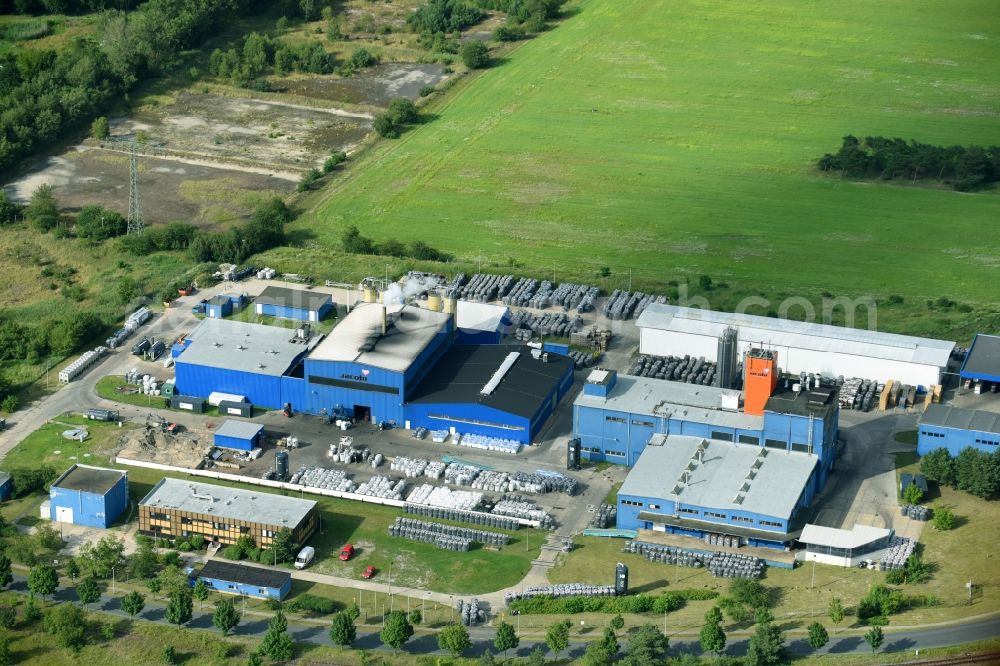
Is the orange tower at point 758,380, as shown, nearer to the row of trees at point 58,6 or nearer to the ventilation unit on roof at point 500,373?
the ventilation unit on roof at point 500,373

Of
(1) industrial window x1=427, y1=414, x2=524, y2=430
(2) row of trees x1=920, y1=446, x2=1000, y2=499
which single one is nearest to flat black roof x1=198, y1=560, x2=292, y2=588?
(1) industrial window x1=427, y1=414, x2=524, y2=430

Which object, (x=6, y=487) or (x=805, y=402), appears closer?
(x=6, y=487)

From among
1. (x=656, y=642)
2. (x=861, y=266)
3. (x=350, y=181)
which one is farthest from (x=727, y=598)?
(x=350, y=181)

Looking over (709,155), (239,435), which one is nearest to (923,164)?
(709,155)

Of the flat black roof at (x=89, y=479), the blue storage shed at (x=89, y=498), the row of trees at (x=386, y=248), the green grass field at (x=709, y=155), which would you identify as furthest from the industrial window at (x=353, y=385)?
the row of trees at (x=386, y=248)

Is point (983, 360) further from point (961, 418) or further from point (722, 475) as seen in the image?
point (722, 475)

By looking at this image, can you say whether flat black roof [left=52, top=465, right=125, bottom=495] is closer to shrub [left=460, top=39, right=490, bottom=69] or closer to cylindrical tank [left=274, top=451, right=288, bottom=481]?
cylindrical tank [left=274, top=451, right=288, bottom=481]

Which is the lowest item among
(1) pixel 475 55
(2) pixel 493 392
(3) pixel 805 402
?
(2) pixel 493 392
